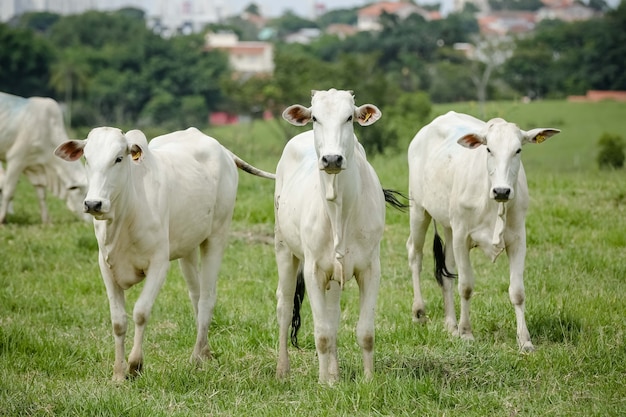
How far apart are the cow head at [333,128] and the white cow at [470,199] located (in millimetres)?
1619

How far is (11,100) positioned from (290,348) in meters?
8.99

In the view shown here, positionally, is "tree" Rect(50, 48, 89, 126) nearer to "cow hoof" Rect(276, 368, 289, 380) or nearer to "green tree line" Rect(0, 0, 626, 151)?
"green tree line" Rect(0, 0, 626, 151)

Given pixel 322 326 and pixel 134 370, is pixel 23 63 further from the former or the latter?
pixel 322 326

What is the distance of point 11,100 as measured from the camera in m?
16.0

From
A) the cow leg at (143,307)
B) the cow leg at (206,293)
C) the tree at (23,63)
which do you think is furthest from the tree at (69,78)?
the cow leg at (143,307)

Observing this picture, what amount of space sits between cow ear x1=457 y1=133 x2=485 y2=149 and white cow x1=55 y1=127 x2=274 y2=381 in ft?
6.10

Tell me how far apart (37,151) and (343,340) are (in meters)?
8.65

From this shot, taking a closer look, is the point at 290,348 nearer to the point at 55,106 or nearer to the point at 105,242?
the point at 105,242

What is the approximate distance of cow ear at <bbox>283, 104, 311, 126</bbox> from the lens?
23.6ft

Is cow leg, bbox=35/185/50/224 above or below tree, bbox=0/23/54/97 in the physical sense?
above

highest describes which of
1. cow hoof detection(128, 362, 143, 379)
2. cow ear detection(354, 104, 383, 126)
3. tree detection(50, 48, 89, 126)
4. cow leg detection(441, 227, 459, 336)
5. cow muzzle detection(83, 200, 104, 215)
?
cow ear detection(354, 104, 383, 126)

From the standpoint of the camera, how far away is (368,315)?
23.4 ft

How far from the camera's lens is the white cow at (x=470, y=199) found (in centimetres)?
823

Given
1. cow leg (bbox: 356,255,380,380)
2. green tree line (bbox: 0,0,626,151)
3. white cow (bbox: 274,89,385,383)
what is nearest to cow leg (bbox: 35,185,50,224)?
white cow (bbox: 274,89,385,383)
